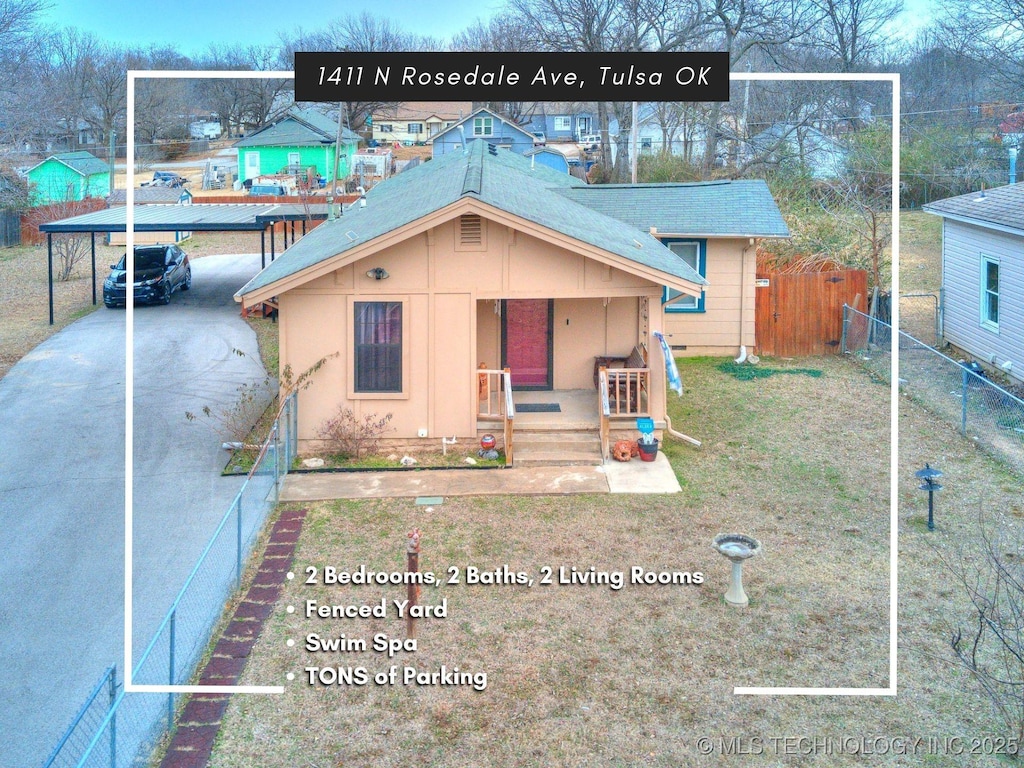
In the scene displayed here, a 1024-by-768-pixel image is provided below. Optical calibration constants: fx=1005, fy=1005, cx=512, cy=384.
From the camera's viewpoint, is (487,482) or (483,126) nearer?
(487,482)

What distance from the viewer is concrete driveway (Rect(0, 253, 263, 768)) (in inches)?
349

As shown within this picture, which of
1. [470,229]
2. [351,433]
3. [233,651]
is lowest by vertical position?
[233,651]

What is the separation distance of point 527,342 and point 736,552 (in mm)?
7778

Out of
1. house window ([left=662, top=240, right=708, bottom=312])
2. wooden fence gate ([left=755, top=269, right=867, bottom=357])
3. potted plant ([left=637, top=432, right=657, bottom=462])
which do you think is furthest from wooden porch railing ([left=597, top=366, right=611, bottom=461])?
wooden fence gate ([left=755, top=269, right=867, bottom=357])

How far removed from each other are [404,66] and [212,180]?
165ft

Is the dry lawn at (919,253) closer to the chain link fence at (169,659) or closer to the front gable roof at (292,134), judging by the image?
the chain link fence at (169,659)

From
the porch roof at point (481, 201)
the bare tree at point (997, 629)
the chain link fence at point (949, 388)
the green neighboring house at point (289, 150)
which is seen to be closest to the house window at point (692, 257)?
the porch roof at point (481, 201)

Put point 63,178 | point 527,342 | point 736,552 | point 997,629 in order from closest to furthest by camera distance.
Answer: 1. point 997,629
2. point 736,552
3. point 527,342
4. point 63,178

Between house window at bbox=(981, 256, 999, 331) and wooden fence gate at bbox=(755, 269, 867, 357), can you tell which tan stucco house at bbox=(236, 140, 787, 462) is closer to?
wooden fence gate at bbox=(755, 269, 867, 357)

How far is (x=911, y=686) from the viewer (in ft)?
28.0

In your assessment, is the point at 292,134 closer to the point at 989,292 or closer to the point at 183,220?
the point at 183,220

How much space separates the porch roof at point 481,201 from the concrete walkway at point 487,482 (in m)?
2.86

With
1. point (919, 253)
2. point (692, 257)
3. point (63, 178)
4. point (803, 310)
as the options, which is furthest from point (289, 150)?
point (803, 310)

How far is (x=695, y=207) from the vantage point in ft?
70.4
